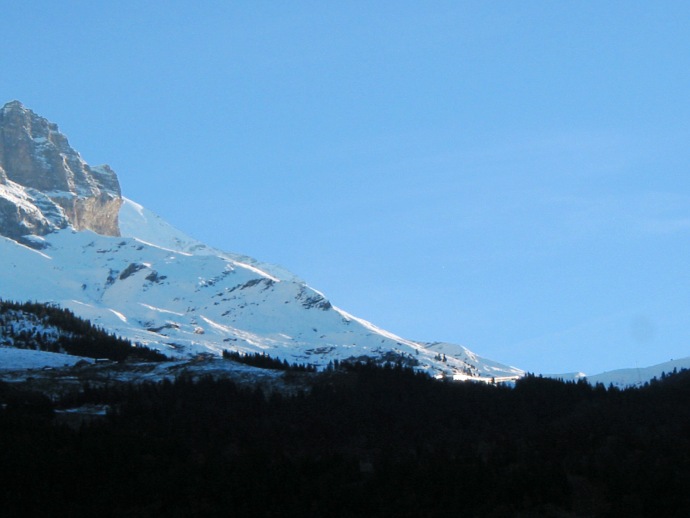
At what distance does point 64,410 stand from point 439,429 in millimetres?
14222

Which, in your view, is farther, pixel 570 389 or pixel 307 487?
pixel 570 389

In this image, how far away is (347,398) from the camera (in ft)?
163

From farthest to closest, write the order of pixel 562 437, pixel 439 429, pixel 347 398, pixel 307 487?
pixel 347 398 < pixel 439 429 < pixel 562 437 < pixel 307 487

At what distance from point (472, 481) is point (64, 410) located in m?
18.9

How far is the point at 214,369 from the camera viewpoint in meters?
55.3

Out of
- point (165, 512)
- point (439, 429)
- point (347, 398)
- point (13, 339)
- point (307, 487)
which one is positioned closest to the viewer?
point (165, 512)

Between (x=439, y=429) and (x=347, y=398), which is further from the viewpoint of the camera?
(x=347, y=398)

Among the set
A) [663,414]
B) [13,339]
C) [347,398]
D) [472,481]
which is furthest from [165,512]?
[13,339]

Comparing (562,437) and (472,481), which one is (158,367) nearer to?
(562,437)

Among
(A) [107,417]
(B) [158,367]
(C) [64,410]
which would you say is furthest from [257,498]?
(B) [158,367]

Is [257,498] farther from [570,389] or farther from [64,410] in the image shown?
[570,389]

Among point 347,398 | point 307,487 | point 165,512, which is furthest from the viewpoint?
point 347,398

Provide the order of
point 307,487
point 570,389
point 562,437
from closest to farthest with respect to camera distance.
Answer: point 307,487
point 562,437
point 570,389

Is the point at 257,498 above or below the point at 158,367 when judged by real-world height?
below
